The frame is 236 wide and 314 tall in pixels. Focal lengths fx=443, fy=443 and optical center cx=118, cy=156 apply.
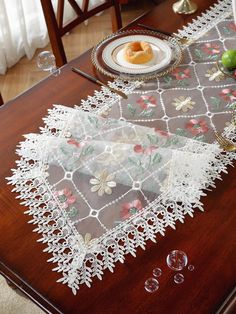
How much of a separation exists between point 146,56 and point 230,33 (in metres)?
0.33

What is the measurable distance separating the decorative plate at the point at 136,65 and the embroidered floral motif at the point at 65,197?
0.43m

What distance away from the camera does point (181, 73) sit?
1301mm

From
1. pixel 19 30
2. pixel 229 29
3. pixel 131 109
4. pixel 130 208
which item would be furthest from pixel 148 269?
pixel 19 30

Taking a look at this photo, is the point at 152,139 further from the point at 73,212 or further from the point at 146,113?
the point at 73,212

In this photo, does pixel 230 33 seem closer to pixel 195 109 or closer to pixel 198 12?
pixel 198 12

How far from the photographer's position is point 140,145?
1.09 metres

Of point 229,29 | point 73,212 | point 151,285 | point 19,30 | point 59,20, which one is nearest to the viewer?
point 151,285

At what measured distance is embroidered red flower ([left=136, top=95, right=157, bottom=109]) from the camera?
1202 millimetres

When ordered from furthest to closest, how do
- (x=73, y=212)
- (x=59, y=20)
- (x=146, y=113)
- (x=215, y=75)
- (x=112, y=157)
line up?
(x=59, y=20), (x=215, y=75), (x=146, y=113), (x=112, y=157), (x=73, y=212)

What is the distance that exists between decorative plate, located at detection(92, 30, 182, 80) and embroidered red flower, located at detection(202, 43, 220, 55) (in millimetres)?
90

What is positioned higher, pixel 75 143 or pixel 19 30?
pixel 75 143

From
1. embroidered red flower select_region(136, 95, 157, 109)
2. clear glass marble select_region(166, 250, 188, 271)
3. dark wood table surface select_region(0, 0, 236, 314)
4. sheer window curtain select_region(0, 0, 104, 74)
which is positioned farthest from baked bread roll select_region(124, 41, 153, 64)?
sheer window curtain select_region(0, 0, 104, 74)

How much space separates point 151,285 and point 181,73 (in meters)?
0.68

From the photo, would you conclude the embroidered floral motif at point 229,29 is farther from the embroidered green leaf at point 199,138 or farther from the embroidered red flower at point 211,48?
the embroidered green leaf at point 199,138
